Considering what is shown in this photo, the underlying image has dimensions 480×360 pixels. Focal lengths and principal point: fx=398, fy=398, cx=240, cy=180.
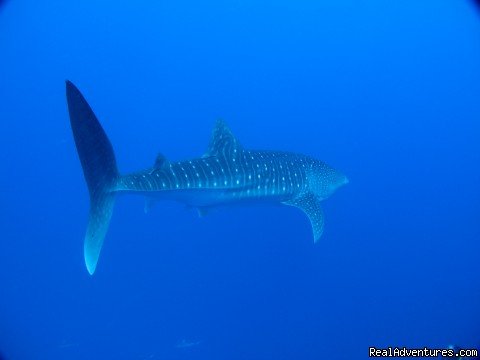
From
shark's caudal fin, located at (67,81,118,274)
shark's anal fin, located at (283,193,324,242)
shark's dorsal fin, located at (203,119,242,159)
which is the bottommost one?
shark's caudal fin, located at (67,81,118,274)

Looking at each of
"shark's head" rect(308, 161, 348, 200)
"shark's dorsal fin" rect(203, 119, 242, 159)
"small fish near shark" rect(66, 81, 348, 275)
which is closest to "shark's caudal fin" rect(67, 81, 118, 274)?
"small fish near shark" rect(66, 81, 348, 275)

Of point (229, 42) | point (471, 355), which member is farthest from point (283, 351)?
point (229, 42)

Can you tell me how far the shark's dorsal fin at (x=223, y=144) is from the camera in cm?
796

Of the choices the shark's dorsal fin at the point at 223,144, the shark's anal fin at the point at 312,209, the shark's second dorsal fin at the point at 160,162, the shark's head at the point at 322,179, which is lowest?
the shark's second dorsal fin at the point at 160,162

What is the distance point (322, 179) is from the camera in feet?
33.7

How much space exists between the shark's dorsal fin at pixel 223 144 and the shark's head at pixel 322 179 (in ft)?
8.60

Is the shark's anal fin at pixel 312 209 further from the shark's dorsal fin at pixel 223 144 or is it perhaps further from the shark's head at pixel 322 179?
the shark's dorsal fin at pixel 223 144

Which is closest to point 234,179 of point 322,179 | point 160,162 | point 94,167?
point 160,162

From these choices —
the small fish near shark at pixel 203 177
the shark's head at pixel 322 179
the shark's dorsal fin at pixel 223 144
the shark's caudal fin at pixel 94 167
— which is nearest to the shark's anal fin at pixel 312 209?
the small fish near shark at pixel 203 177

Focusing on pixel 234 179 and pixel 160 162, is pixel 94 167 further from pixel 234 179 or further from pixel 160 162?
pixel 234 179

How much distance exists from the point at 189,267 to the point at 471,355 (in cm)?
1562

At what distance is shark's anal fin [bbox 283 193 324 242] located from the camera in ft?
30.7

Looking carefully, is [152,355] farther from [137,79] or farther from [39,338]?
[137,79]

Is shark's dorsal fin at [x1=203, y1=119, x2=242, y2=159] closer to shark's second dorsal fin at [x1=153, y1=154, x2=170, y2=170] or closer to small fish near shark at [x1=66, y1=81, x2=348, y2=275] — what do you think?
small fish near shark at [x1=66, y1=81, x2=348, y2=275]
